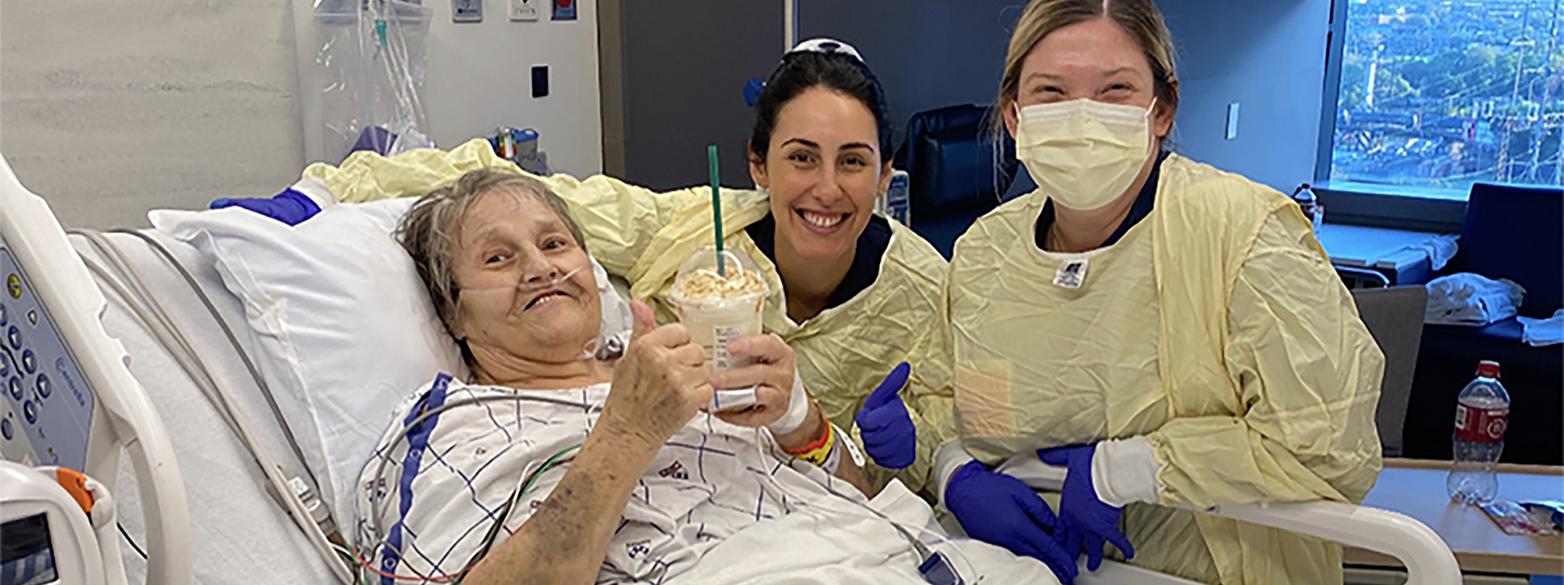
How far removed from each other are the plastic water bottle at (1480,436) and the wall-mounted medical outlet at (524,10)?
2.84 metres

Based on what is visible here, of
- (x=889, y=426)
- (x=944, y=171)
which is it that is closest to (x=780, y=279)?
(x=889, y=426)

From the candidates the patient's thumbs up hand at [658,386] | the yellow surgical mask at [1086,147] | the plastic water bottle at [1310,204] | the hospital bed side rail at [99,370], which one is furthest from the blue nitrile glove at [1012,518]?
the plastic water bottle at [1310,204]

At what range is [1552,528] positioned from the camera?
2336 mm

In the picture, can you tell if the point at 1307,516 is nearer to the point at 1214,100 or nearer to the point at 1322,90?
the point at 1214,100

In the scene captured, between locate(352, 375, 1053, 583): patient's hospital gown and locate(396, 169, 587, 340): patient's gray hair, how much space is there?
0.17 meters

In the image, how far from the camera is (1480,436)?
8.86 ft

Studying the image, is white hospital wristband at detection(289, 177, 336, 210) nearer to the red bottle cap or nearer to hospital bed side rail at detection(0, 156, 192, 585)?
hospital bed side rail at detection(0, 156, 192, 585)

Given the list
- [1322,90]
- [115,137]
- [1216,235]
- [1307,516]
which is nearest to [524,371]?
[1216,235]

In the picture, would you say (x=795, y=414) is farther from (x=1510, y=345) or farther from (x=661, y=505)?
(x=1510, y=345)

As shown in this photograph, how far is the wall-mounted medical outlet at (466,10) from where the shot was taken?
343cm

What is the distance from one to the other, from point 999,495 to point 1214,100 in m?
2.67

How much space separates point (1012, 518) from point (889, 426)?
234mm

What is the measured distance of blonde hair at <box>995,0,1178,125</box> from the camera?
64.8 inches

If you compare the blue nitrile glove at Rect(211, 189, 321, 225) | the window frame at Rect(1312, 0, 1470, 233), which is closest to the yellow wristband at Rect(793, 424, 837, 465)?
the blue nitrile glove at Rect(211, 189, 321, 225)
